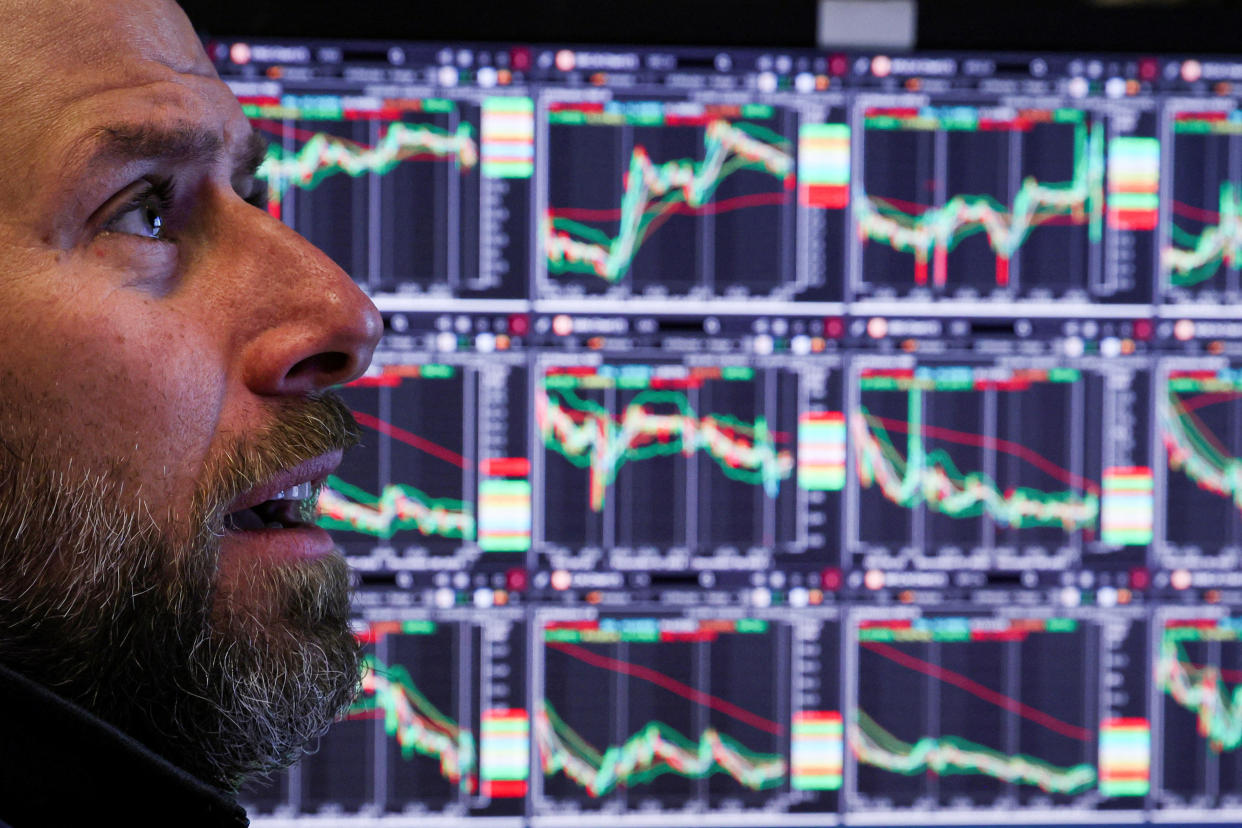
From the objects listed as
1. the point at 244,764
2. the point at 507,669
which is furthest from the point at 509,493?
the point at 244,764

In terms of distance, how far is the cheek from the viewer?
60cm

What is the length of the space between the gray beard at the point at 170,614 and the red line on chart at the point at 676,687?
1.55 ft

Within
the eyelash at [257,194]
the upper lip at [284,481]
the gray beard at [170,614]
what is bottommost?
the gray beard at [170,614]

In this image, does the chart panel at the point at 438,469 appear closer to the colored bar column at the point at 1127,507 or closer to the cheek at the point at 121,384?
the cheek at the point at 121,384

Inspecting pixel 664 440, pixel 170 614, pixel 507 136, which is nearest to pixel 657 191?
pixel 507 136

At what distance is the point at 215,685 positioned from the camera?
647 millimetres

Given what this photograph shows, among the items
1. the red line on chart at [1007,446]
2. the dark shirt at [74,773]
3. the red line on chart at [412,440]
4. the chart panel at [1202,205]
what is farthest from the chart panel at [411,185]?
the chart panel at [1202,205]

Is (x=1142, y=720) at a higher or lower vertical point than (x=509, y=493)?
lower

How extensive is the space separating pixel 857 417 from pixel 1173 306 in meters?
0.40

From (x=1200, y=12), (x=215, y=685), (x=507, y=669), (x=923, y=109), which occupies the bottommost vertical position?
(x=507, y=669)

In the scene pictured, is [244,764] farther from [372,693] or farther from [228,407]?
[372,693]

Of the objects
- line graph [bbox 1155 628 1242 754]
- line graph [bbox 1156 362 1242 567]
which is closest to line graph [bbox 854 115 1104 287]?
line graph [bbox 1156 362 1242 567]

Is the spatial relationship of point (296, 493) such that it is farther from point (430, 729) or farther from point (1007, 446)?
point (1007, 446)

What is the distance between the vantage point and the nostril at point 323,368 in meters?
0.70
